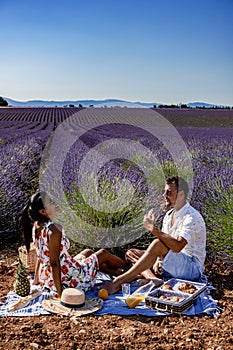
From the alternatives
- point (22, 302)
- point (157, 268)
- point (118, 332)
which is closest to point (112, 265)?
point (157, 268)

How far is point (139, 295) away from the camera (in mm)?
3803

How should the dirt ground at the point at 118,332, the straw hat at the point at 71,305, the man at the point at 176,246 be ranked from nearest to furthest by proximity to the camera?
the dirt ground at the point at 118,332
the straw hat at the point at 71,305
the man at the point at 176,246

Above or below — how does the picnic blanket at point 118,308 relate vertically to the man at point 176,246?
below

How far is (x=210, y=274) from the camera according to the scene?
4.52 m

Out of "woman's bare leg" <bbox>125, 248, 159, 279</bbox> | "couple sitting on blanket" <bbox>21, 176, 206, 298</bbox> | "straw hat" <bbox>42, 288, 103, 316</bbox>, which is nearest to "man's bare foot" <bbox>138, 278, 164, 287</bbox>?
"couple sitting on blanket" <bbox>21, 176, 206, 298</bbox>

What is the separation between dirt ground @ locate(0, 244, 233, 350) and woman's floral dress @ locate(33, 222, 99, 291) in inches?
18.6

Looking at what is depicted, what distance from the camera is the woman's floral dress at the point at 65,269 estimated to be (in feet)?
12.5

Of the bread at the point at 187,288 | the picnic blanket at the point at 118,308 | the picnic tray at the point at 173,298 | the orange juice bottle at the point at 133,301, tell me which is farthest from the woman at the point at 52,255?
the bread at the point at 187,288

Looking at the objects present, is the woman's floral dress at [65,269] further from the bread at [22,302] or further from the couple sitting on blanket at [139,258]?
the bread at [22,302]

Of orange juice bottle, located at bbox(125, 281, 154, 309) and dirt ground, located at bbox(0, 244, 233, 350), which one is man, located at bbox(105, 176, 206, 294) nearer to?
orange juice bottle, located at bbox(125, 281, 154, 309)

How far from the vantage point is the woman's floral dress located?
3803 millimetres

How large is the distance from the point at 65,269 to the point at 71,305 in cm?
36

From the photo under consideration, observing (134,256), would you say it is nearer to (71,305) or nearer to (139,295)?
(139,295)

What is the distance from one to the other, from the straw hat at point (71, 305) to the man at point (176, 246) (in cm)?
39
